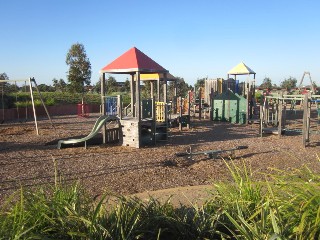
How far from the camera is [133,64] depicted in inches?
464

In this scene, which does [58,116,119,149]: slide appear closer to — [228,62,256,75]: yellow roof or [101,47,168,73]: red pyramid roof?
[101,47,168,73]: red pyramid roof

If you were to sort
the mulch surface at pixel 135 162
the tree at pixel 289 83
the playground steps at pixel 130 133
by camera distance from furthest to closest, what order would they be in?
the tree at pixel 289 83 < the playground steps at pixel 130 133 < the mulch surface at pixel 135 162

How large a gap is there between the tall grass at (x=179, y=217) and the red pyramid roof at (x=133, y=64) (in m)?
8.52

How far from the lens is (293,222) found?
2734mm

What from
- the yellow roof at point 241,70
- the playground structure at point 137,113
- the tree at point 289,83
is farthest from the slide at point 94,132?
the tree at point 289,83

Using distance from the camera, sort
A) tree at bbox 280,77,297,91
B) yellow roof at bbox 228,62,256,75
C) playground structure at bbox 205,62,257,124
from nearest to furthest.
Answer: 1. playground structure at bbox 205,62,257,124
2. yellow roof at bbox 228,62,256,75
3. tree at bbox 280,77,297,91

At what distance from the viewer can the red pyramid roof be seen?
38.6 ft

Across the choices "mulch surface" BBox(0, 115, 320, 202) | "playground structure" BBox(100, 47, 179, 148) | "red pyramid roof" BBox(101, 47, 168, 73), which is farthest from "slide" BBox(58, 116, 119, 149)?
"red pyramid roof" BBox(101, 47, 168, 73)

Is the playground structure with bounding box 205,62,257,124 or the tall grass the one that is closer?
the tall grass

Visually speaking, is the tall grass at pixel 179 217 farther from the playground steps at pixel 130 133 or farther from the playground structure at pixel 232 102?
the playground structure at pixel 232 102

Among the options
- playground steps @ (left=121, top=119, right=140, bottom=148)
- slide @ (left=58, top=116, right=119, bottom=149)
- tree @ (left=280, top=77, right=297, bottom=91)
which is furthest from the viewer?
tree @ (left=280, top=77, right=297, bottom=91)

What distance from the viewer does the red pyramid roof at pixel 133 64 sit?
38.6ft

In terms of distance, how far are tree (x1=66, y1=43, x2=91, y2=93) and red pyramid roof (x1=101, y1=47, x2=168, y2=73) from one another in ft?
44.9

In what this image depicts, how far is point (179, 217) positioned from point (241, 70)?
70.3 feet
